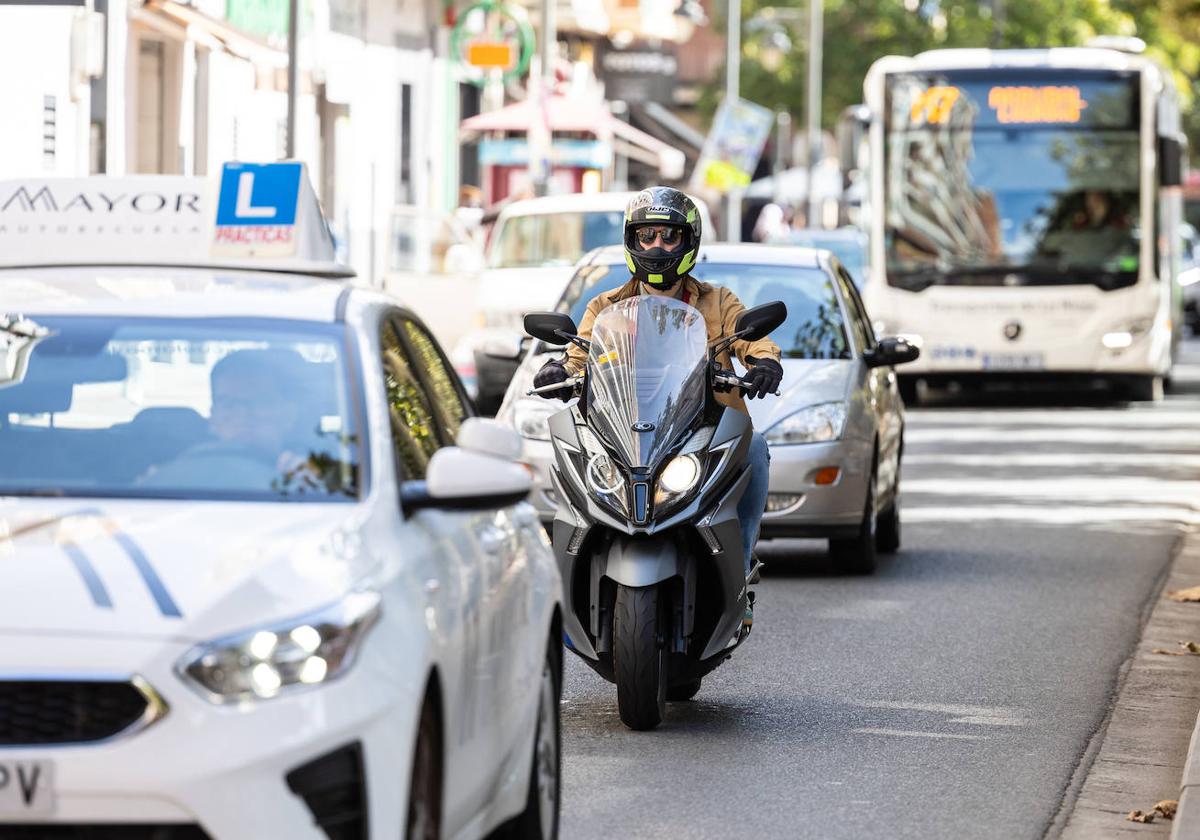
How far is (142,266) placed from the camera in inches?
269

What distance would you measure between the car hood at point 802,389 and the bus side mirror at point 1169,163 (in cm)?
1515

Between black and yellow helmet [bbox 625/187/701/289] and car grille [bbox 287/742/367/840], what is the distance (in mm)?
4349

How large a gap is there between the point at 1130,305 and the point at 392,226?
7.32m

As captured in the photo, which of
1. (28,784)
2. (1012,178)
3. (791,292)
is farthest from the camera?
(1012,178)

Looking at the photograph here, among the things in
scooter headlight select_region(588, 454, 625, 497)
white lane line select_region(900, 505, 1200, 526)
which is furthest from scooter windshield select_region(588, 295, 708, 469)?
white lane line select_region(900, 505, 1200, 526)

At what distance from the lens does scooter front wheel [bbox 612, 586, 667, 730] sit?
866 centimetres

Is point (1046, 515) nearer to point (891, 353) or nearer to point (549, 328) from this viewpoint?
point (891, 353)

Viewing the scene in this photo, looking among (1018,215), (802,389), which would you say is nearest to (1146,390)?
(1018,215)

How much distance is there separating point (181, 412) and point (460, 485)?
756 millimetres

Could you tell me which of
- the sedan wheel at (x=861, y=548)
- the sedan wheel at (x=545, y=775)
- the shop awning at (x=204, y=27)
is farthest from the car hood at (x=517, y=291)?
the sedan wheel at (x=545, y=775)

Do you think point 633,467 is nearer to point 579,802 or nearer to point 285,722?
point 579,802

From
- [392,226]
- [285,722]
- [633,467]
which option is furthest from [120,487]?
[392,226]

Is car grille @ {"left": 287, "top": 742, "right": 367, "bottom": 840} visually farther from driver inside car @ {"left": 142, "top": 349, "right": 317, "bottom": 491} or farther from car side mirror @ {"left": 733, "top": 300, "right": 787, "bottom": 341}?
car side mirror @ {"left": 733, "top": 300, "right": 787, "bottom": 341}

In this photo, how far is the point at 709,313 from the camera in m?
9.30
